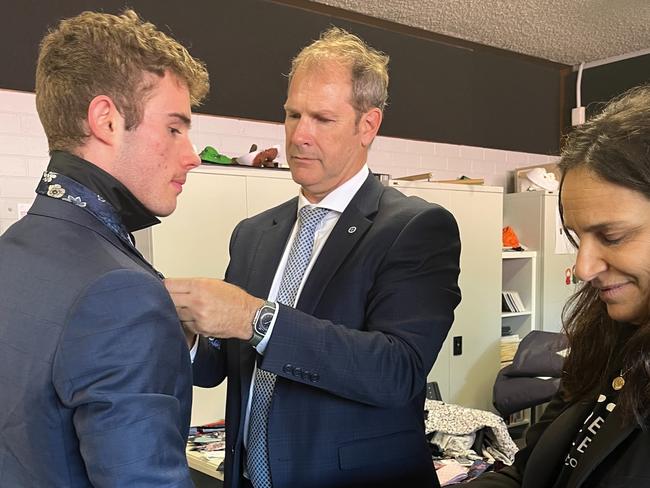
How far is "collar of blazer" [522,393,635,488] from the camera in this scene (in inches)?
41.9

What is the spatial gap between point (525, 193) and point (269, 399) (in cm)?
390

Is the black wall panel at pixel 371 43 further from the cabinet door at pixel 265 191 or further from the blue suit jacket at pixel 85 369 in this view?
the blue suit jacket at pixel 85 369

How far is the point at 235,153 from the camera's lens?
379cm

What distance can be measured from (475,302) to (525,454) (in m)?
2.93

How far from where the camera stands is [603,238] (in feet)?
3.60

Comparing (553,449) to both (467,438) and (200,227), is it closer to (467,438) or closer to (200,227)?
(467,438)

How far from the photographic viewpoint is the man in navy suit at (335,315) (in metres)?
1.28

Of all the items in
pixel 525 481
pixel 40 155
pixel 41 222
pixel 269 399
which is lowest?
pixel 525 481

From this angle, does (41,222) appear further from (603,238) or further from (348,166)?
(603,238)

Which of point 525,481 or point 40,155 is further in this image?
point 40,155

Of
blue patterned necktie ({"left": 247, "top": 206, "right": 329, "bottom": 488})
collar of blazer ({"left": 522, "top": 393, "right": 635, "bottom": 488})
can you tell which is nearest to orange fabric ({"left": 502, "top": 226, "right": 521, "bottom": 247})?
blue patterned necktie ({"left": 247, "top": 206, "right": 329, "bottom": 488})

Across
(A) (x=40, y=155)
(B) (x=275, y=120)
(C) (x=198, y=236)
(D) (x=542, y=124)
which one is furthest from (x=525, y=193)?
(A) (x=40, y=155)

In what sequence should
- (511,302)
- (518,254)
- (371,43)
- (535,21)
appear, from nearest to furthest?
(371,43) < (535,21) < (518,254) < (511,302)

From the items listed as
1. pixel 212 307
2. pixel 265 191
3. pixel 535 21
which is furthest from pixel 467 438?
pixel 535 21
